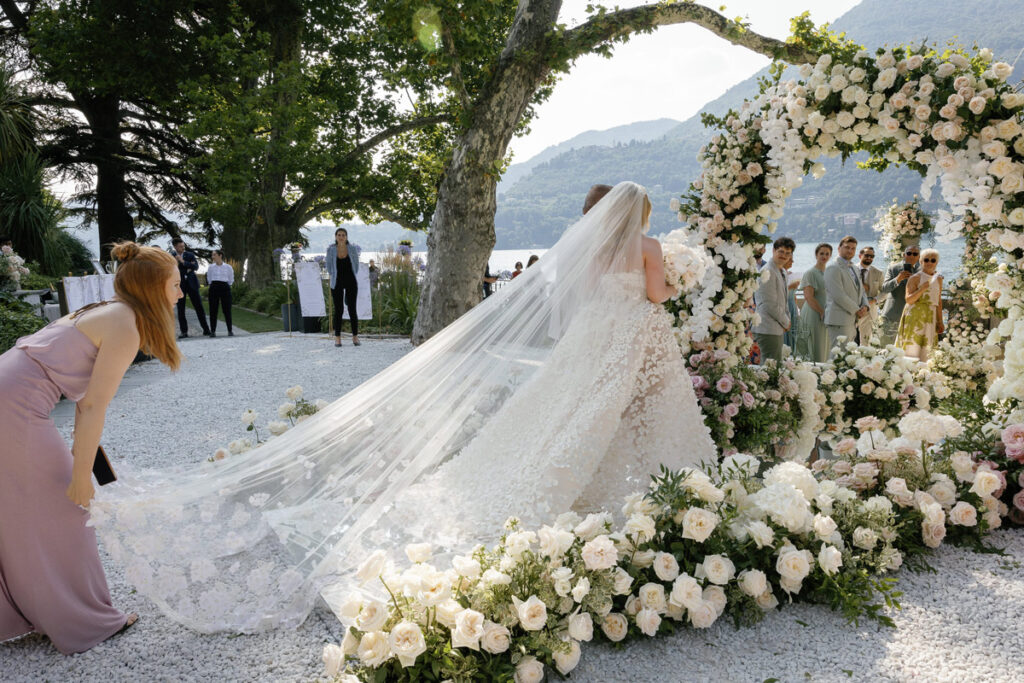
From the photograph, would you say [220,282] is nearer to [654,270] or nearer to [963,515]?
[654,270]

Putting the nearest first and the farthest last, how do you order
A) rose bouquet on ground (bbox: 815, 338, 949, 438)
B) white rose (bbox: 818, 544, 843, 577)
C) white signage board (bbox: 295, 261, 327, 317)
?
white rose (bbox: 818, 544, 843, 577), rose bouquet on ground (bbox: 815, 338, 949, 438), white signage board (bbox: 295, 261, 327, 317)

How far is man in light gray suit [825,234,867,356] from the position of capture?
734 cm

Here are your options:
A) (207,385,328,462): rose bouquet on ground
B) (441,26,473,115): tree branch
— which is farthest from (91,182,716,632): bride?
(441,26,473,115): tree branch

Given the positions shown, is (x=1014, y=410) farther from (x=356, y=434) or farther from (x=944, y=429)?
(x=356, y=434)

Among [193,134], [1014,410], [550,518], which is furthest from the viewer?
[193,134]

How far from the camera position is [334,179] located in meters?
17.4

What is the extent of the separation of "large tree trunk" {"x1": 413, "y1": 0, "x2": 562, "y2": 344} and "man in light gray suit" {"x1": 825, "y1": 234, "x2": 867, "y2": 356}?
4.47 m

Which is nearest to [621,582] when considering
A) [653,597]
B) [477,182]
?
[653,597]

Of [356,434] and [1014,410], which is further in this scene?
[1014,410]

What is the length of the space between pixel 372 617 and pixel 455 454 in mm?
1433

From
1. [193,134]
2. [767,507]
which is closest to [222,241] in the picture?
[193,134]

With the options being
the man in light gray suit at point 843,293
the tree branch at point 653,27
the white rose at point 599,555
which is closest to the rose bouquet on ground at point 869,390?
the man in light gray suit at point 843,293

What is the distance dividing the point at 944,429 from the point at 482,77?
309 inches

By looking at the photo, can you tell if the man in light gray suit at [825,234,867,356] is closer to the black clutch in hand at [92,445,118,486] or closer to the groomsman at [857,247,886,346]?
the groomsman at [857,247,886,346]
